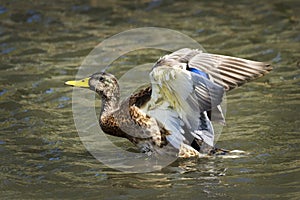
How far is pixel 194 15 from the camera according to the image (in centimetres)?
1420

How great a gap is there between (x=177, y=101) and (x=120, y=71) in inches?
152

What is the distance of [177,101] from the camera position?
7641mm

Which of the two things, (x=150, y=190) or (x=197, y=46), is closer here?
(x=150, y=190)

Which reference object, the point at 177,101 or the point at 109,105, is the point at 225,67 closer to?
the point at 177,101

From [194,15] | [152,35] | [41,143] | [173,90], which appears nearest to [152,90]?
[173,90]

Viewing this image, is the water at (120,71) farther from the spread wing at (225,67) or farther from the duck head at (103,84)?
the spread wing at (225,67)

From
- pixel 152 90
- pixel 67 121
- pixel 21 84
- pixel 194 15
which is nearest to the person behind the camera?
pixel 152 90

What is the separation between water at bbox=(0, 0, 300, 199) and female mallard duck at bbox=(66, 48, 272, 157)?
365 millimetres

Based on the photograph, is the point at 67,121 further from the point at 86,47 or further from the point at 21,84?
the point at 86,47

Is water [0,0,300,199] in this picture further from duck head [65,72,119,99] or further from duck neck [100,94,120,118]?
duck head [65,72,119,99]

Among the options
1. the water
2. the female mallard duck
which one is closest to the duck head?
the female mallard duck

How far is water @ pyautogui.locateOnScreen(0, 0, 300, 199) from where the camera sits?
281 inches

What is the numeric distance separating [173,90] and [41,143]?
2.16 meters

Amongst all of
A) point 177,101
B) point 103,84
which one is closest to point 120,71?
point 103,84
